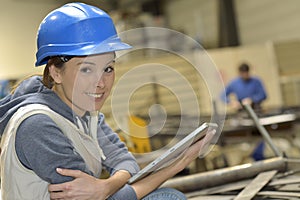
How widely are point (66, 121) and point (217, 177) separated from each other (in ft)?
3.04

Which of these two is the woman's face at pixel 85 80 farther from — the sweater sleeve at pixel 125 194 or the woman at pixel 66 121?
the sweater sleeve at pixel 125 194

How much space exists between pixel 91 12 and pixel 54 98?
0.28 m

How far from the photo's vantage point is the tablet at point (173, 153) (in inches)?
52.9

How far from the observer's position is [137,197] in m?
1.37

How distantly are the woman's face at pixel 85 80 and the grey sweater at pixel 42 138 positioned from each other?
0.03 metres

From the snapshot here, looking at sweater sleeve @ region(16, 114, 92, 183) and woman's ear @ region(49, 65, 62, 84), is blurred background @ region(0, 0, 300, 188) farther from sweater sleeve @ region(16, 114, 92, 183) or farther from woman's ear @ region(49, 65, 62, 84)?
sweater sleeve @ region(16, 114, 92, 183)

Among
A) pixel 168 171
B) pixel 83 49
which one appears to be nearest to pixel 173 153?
pixel 168 171

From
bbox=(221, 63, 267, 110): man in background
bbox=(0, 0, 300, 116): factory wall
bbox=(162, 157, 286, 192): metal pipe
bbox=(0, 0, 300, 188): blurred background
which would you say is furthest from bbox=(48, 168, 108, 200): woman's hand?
bbox=(0, 0, 300, 116): factory wall

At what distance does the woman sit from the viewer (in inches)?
47.4

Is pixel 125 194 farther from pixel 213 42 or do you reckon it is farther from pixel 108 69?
pixel 213 42

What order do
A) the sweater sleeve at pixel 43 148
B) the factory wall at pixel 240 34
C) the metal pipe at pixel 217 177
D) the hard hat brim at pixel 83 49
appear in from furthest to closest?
the factory wall at pixel 240 34 < the metal pipe at pixel 217 177 < the hard hat brim at pixel 83 49 < the sweater sleeve at pixel 43 148

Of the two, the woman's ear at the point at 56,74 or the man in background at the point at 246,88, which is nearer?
the woman's ear at the point at 56,74

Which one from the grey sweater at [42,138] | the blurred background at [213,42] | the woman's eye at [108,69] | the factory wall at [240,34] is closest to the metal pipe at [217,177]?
the grey sweater at [42,138]

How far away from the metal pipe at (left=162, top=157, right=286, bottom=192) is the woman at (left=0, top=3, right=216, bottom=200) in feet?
1.58
